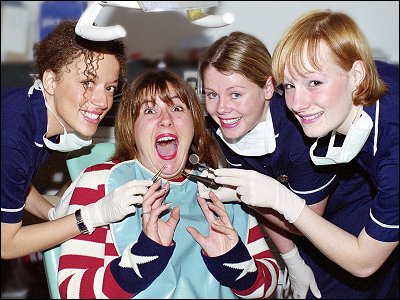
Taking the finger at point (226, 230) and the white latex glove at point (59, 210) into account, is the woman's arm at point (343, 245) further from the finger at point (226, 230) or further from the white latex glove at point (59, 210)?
the white latex glove at point (59, 210)

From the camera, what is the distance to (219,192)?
149cm

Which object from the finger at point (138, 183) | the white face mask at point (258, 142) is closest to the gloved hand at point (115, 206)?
the finger at point (138, 183)

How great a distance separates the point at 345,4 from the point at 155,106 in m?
0.96

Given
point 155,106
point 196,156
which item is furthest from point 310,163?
point 155,106

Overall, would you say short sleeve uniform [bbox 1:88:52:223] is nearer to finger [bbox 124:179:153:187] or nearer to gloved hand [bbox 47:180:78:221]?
gloved hand [bbox 47:180:78:221]

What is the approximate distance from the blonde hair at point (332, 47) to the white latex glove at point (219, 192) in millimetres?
372

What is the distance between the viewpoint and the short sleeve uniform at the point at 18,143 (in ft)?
4.17

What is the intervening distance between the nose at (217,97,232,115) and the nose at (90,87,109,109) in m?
0.29

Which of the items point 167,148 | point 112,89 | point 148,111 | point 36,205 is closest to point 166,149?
point 167,148

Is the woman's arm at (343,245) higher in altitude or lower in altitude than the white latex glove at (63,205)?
higher

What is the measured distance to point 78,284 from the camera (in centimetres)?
129

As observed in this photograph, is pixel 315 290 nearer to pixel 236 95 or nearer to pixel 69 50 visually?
pixel 236 95

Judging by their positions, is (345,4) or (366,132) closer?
(366,132)

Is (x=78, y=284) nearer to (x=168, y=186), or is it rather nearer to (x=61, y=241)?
(x=61, y=241)
